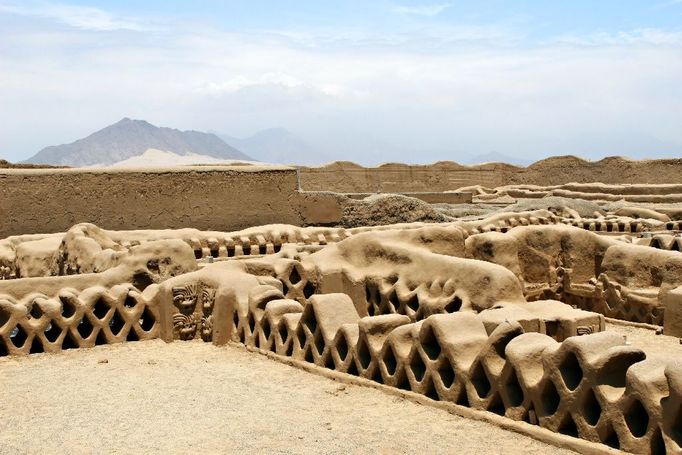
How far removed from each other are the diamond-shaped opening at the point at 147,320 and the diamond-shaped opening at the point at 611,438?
18.4ft

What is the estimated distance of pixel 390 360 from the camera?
6.57 meters

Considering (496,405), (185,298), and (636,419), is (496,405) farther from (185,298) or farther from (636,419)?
(185,298)

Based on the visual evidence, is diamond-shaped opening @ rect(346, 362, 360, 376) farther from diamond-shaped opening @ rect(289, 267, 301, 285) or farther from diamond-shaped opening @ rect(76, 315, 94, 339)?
diamond-shaped opening @ rect(289, 267, 301, 285)

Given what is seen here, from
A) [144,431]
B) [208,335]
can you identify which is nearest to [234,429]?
[144,431]

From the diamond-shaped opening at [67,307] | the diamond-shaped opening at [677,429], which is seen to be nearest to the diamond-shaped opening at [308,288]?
the diamond-shaped opening at [67,307]

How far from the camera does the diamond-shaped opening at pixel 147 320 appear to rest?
29.8 ft

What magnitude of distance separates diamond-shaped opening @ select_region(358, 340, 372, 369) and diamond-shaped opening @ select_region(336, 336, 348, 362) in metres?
0.27

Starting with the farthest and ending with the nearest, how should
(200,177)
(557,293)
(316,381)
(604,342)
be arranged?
(200,177)
(557,293)
(316,381)
(604,342)

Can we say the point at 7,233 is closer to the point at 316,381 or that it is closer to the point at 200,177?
the point at 200,177

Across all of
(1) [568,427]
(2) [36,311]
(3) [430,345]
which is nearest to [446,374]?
(3) [430,345]

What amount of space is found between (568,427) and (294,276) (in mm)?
5726

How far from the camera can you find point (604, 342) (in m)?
5.11

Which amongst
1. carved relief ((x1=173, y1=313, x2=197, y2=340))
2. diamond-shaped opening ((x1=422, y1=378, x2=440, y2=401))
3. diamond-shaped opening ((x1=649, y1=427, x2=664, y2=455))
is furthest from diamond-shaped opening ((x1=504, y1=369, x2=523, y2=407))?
carved relief ((x1=173, y1=313, x2=197, y2=340))

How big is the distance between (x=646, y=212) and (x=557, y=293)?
11021mm
